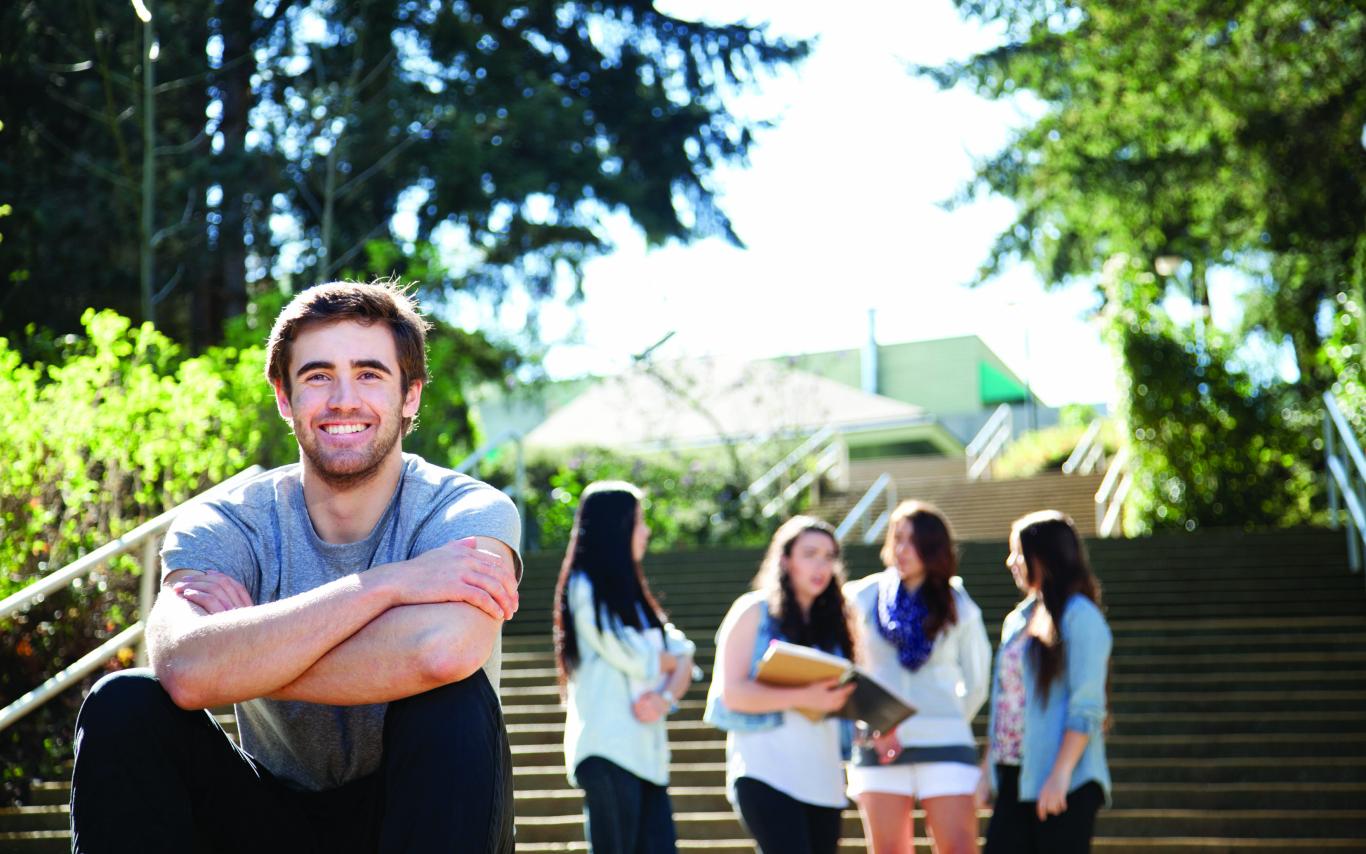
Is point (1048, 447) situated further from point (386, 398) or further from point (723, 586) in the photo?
point (386, 398)

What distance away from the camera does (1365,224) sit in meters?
14.7

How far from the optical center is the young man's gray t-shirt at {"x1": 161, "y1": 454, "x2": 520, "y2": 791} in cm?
262

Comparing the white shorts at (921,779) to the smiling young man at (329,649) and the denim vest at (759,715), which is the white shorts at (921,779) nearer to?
the denim vest at (759,715)

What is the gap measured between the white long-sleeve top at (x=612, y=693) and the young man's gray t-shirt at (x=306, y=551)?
2.15 m

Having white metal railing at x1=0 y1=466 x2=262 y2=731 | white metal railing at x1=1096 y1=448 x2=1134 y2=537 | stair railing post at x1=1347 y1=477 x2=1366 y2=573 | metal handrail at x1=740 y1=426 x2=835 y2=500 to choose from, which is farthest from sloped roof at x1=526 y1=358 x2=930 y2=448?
white metal railing at x1=0 y1=466 x2=262 y2=731

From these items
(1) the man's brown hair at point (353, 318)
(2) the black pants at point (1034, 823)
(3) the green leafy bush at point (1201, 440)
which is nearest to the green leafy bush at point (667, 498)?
(3) the green leafy bush at point (1201, 440)

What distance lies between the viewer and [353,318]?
273 centimetres

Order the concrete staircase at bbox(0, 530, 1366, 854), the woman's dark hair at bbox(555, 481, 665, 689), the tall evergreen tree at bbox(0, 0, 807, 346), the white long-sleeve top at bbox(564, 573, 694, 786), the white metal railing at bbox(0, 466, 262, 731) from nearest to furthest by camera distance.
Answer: the white long-sleeve top at bbox(564, 573, 694, 786)
the white metal railing at bbox(0, 466, 262, 731)
the woman's dark hair at bbox(555, 481, 665, 689)
the concrete staircase at bbox(0, 530, 1366, 854)
the tall evergreen tree at bbox(0, 0, 807, 346)

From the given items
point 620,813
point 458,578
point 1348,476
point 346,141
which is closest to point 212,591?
point 458,578

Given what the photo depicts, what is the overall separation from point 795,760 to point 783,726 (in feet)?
0.36

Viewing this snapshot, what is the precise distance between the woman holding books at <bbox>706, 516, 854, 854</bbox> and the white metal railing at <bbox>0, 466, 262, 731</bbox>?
167 cm

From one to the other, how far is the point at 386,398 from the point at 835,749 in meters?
2.58

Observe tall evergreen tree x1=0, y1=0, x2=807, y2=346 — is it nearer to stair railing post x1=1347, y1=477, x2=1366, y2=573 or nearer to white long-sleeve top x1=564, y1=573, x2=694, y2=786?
white long-sleeve top x1=564, y1=573, x2=694, y2=786

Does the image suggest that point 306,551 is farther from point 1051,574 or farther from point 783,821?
point 1051,574
